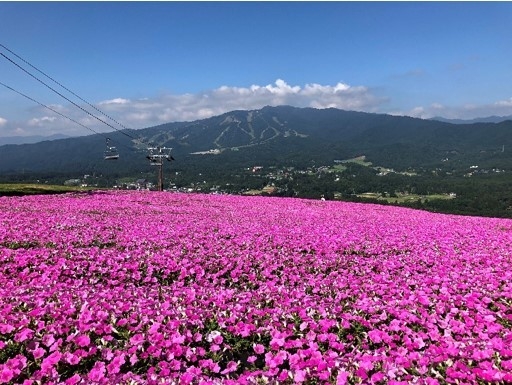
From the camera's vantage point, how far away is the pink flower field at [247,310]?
5.84 metres

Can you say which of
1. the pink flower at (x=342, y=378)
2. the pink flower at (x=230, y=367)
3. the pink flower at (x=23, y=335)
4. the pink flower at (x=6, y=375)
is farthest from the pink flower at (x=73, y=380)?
the pink flower at (x=342, y=378)

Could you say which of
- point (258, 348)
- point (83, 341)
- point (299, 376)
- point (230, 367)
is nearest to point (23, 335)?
point (83, 341)

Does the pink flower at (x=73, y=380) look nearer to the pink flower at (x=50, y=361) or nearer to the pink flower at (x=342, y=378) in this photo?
the pink flower at (x=50, y=361)

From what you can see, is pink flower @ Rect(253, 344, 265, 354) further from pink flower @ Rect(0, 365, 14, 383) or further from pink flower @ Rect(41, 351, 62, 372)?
pink flower @ Rect(0, 365, 14, 383)

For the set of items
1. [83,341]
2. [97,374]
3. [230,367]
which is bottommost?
[230,367]

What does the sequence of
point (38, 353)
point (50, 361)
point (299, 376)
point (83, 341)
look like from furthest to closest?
1. point (83, 341)
2. point (38, 353)
3. point (50, 361)
4. point (299, 376)

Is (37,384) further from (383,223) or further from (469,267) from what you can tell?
(383,223)

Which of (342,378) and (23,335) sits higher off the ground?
(23,335)

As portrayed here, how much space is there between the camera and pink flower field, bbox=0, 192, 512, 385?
19.2 feet

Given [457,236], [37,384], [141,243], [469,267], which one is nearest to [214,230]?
[141,243]

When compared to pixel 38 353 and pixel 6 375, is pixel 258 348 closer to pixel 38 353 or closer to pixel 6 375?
pixel 38 353

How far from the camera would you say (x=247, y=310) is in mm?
8281

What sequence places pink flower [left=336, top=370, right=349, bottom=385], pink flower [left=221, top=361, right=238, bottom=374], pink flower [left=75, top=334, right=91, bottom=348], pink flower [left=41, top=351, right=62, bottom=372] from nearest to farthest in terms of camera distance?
pink flower [left=336, top=370, right=349, bottom=385] → pink flower [left=41, top=351, right=62, bottom=372] → pink flower [left=221, top=361, right=238, bottom=374] → pink flower [left=75, top=334, right=91, bottom=348]

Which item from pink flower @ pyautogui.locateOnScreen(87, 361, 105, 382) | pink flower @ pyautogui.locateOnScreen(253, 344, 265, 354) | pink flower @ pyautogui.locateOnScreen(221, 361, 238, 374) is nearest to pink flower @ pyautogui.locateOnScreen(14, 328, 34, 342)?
pink flower @ pyautogui.locateOnScreen(87, 361, 105, 382)
